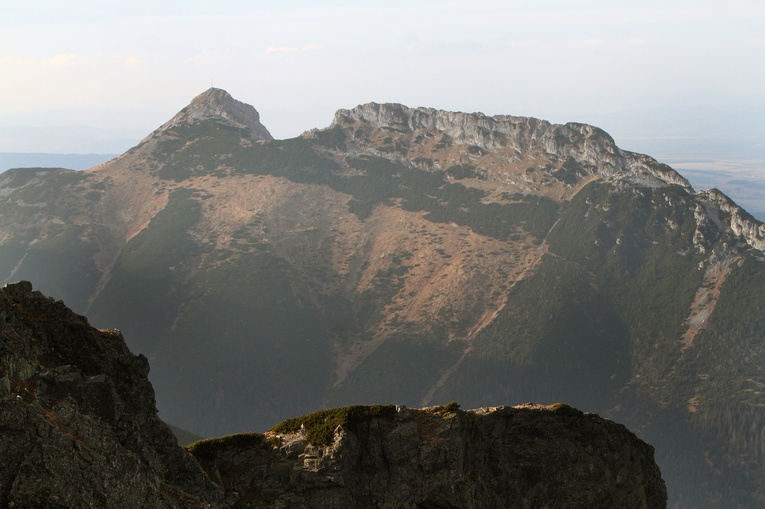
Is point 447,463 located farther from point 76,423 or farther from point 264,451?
point 76,423

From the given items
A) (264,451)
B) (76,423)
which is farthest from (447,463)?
(76,423)

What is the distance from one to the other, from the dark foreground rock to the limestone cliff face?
88 millimetres

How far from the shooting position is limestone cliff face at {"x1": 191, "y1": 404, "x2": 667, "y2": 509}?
5862 cm

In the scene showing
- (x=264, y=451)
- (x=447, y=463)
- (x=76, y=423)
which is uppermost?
(x=76, y=423)

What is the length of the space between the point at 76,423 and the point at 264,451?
16433mm

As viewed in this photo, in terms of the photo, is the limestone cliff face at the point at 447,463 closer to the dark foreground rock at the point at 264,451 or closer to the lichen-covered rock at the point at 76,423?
the dark foreground rock at the point at 264,451

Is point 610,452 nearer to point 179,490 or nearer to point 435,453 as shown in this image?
point 435,453

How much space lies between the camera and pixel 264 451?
2360 inches

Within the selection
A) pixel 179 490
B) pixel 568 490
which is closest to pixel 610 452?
pixel 568 490

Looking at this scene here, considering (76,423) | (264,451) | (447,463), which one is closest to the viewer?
(76,423)

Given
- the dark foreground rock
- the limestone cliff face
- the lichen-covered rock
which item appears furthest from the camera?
the limestone cliff face

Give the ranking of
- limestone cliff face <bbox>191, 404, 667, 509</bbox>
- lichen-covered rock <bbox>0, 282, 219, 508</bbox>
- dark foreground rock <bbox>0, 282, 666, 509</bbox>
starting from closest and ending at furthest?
lichen-covered rock <bbox>0, 282, 219, 508</bbox>
dark foreground rock <bbox>0, 282, 666, 509</bbox>
limestone cliff face <bbox>191, 404, 667, 509</bbox>

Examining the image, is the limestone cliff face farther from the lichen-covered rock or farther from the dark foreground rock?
the lichen-covered rock

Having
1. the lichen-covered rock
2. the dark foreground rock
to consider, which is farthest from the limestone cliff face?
the lichen-covered rock
